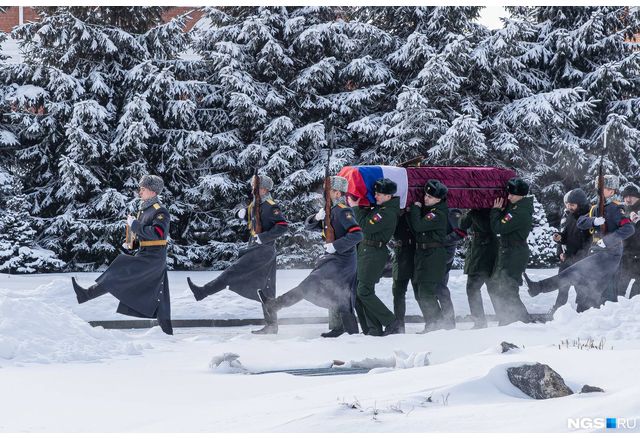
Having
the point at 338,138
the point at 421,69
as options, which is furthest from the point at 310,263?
the point at 421,69

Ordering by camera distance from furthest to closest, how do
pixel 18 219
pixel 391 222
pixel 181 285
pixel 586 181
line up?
pixel 586 181 < pixel 18 219 < pixel 181 285 < pixel 391 222

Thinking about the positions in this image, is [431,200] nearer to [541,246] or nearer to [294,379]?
[294,379]

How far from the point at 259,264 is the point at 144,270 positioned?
1411 mm

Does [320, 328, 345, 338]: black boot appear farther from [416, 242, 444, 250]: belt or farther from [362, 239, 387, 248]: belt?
[416, 242, 444, 250]: belt

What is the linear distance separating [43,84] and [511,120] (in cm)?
1098

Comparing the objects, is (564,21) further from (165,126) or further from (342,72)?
(165,126)

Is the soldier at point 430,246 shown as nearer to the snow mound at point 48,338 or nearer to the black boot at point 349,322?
the black boot at point 349,322

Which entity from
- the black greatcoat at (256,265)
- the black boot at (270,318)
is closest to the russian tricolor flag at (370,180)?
the black greatcoat at (256,265)

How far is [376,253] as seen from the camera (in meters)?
10.6

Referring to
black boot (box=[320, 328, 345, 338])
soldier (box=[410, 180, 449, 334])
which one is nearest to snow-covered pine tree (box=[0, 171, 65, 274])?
black boot (box=[320, 328, 345, 338])

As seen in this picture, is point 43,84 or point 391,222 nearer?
point 391,222

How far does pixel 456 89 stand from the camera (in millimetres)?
23578

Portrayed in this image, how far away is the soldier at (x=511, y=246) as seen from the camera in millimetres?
11234
